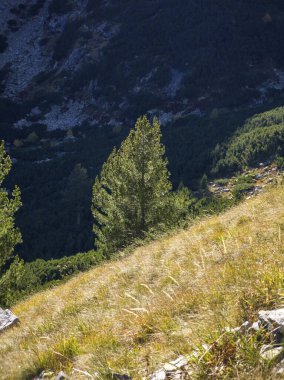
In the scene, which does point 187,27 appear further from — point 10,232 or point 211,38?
point 10,232

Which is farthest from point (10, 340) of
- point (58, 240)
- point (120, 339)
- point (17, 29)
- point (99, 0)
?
point (17, 29)

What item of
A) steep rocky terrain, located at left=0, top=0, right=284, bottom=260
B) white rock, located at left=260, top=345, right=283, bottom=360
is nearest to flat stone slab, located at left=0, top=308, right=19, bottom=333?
white rock, located at left=260, top=345, right=283, bottom=360

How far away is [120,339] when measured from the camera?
4.41 meters

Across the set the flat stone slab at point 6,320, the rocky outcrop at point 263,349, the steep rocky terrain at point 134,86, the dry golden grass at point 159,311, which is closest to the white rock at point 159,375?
the rocky outcrop at point 263,349

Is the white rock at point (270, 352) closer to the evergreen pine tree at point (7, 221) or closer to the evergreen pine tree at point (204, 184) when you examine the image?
the evergreen pine tree at point (7, 221)

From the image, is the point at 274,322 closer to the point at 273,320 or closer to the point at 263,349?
the point at 273,320

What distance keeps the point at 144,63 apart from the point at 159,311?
105 metres

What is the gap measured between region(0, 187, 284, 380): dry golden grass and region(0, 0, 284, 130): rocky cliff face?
279 ft

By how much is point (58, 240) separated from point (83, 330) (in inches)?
1908

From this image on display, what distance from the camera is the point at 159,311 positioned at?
450 centimetres

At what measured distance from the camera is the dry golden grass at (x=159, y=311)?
363 centimetres

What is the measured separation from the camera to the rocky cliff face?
93625 millimetres

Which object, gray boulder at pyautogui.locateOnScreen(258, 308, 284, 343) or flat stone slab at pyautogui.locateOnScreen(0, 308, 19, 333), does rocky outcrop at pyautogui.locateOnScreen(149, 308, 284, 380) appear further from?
flat stone slab at pyautogui.locateOnScreen(0, 308, 19, 333)

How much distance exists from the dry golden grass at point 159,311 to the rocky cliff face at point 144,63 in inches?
3347
